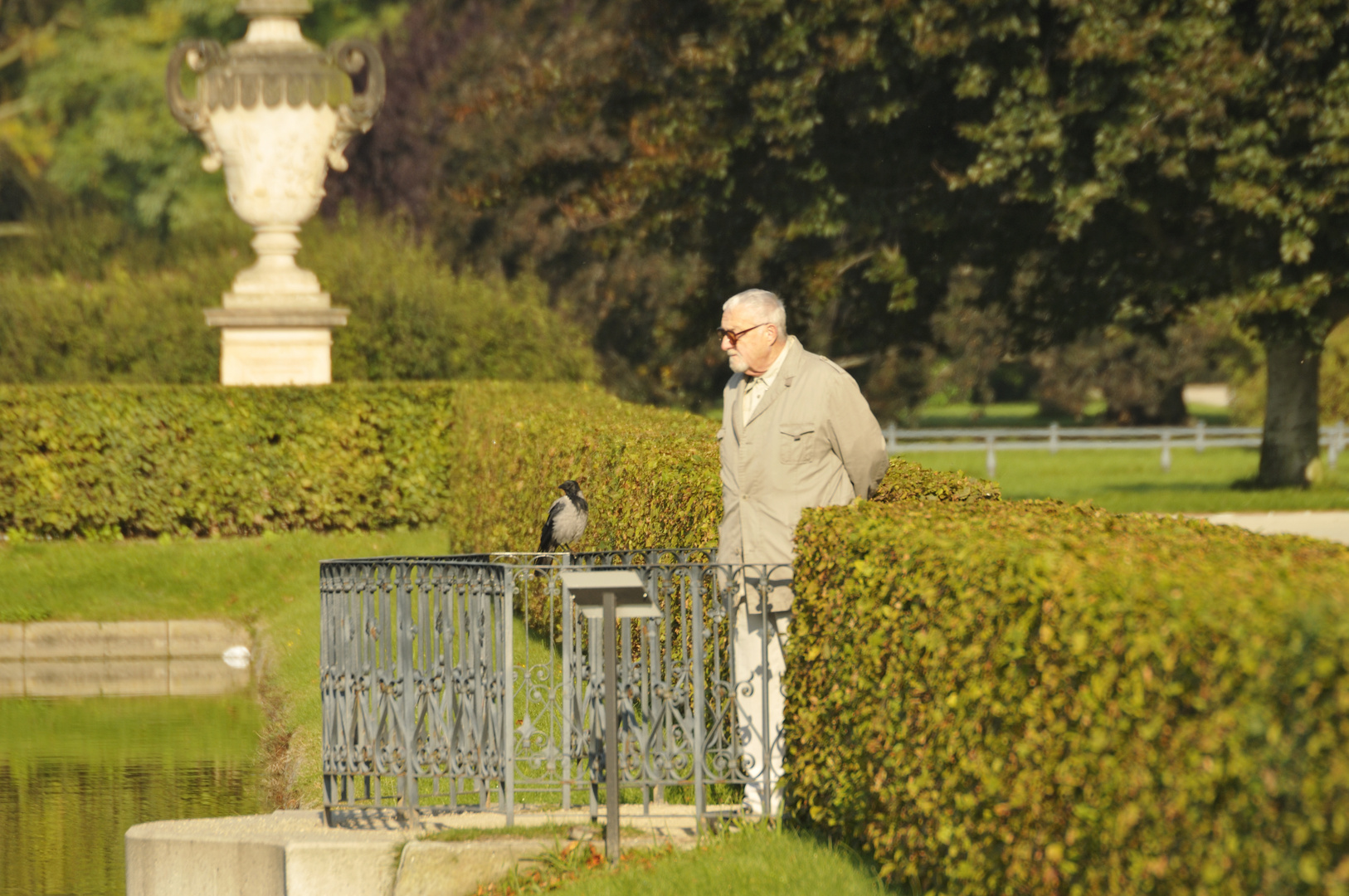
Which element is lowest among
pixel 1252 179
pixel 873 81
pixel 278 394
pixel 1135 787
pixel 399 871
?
pixel 399 871

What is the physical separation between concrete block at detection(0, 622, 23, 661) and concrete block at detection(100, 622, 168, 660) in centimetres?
66

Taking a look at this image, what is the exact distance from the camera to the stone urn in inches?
720

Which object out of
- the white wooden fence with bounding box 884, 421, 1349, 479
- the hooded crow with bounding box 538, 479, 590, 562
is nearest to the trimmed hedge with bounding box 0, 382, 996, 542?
the hooded crow with bounding box 538, 479, 590, 562

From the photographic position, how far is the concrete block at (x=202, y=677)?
12.3 meters

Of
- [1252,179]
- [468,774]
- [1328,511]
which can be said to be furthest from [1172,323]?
[468,774]

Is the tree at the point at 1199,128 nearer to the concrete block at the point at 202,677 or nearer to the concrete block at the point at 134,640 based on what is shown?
the concrete block at the point at 202,677

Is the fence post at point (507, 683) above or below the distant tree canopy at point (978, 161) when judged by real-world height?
below

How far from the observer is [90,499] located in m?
16.5

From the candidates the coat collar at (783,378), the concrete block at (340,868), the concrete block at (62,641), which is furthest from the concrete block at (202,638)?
the coat collar at (783,378)

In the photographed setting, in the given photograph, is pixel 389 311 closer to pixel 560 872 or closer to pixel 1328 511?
pixel 1328 511

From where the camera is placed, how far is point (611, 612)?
18.6 ft

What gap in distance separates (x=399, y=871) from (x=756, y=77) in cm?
1574

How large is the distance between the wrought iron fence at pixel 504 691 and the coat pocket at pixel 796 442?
436mm

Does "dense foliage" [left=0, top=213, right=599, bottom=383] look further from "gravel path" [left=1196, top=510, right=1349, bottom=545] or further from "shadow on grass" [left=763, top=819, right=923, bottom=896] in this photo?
"shadow on grass" [left=763, top=819, right=923, bottom=896]
